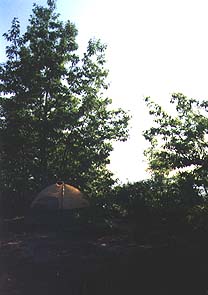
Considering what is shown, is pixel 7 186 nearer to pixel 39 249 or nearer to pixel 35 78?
pixel 35 78

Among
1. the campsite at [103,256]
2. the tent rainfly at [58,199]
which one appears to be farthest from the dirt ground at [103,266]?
the tent rainfly at [58,199]

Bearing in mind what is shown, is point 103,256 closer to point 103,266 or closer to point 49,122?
point 103,266

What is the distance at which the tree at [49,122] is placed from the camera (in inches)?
A: 798

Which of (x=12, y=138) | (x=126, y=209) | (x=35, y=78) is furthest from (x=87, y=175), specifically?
(x=35, y=78)

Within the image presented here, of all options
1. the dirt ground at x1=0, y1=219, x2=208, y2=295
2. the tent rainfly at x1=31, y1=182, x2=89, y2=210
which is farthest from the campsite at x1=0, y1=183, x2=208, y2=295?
the tent rainfly at x1=31, y1=182, x2=89, y2=210

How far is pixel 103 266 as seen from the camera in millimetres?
10172

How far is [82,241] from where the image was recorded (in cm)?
1370

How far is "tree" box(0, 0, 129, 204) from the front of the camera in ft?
66.5

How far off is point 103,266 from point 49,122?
1160 cm

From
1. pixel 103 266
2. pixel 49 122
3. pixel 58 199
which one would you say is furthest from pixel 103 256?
pixel 49 122

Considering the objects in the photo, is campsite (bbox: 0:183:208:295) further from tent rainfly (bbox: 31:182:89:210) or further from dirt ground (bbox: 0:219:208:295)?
tent rainfly (bbox: 31:182:89:210)

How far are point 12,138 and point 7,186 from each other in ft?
9.65

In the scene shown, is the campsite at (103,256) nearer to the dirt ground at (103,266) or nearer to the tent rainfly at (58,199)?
the dirt ground at (103,266)

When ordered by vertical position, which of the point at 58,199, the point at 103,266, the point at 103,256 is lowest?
the point at 103,266
